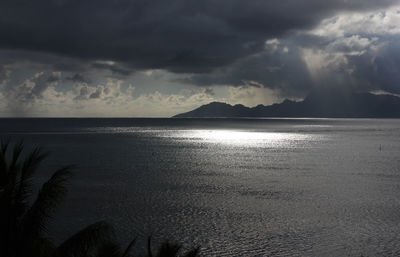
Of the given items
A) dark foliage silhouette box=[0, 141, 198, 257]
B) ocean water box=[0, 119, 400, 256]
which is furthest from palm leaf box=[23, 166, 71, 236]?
ocean water box=[0, 119, 400, 256]

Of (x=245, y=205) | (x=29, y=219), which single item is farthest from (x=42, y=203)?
(x=245, y=205)

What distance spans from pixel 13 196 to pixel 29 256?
2546mm

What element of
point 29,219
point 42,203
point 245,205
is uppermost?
point 42,203

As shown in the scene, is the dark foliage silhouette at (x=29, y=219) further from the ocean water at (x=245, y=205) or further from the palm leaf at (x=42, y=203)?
the ocean water at (x=245, y=205)

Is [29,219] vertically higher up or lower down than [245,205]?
higher up

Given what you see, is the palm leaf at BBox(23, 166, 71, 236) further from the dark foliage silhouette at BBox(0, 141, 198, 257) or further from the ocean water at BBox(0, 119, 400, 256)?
the ocean water at BBox(0, 119, 400, 256)

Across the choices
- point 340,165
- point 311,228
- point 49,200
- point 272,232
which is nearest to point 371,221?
point 311,228

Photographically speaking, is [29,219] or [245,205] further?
[245,205]

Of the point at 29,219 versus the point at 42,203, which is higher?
the point at 42,203

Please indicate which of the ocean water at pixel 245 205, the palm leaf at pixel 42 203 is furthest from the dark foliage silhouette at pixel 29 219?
the ocean water at pixel 245 205

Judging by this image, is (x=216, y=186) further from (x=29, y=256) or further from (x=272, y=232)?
(x=29, y=256)

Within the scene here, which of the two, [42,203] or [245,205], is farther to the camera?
[245,205]

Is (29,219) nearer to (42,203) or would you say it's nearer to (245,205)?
(42,203)

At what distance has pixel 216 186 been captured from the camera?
60750 millimetres
